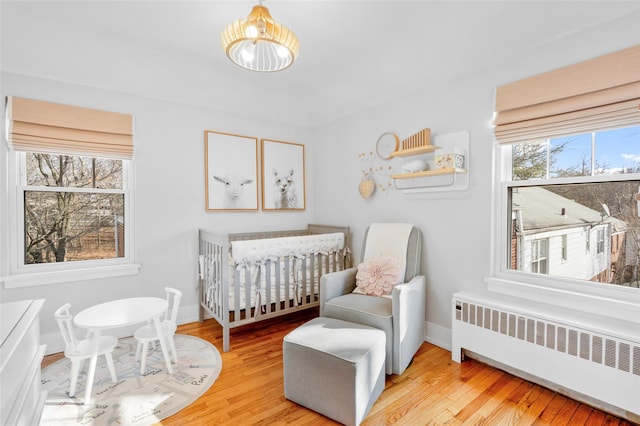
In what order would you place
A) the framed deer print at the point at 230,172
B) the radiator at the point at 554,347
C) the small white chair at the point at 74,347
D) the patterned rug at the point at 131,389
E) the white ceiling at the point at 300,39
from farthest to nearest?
the framed deer print at the point at 230,172 < the white ceiling at the point at 300,39 < the small white chair at the point at 74,347 < the patterned rug at the point at 131,389 < the radiator at the point at 554,347

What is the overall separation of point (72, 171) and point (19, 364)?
2.20 metres

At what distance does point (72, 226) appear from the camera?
2594 mm

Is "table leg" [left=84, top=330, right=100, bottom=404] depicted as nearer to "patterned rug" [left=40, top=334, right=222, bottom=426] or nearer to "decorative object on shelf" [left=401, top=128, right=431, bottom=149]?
"patterned rug" [left=40, top=334, right=222, bottom=426]

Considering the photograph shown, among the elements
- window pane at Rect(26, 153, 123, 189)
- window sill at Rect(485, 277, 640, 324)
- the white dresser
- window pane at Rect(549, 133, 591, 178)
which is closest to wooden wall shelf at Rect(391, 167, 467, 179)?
window pane at Rect(549, 133, 591, 178)

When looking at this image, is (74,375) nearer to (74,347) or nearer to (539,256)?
(74,347)

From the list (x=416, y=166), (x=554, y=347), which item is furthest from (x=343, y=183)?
(x=554, y=347)

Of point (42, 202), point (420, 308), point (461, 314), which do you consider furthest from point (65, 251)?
point (461, 314)

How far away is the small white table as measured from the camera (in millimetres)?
1811

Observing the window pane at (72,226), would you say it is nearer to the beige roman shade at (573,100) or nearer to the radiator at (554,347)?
the radiator at (554,347)

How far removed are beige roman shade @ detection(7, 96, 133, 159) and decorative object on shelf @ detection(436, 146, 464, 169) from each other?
262 cm

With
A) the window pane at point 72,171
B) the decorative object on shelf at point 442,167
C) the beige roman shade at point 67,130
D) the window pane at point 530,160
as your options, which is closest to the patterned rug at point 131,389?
the window pane at point 72,171

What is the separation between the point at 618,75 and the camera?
1.64 meters

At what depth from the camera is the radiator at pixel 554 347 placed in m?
1.58

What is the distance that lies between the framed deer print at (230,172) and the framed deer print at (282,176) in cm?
13
